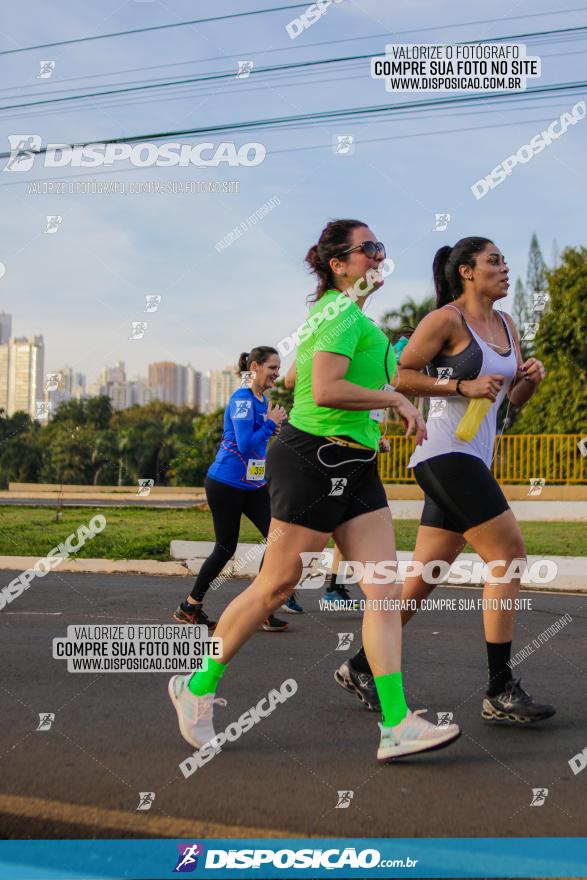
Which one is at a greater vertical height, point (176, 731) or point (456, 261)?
point (456, 261)

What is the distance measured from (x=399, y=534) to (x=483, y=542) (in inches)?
422

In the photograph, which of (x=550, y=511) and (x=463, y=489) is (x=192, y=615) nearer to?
(x=463, y=489)

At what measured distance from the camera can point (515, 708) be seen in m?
4.46

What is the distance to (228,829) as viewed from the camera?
310 cm

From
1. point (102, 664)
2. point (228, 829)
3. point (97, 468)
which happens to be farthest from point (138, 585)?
point (97, 468)

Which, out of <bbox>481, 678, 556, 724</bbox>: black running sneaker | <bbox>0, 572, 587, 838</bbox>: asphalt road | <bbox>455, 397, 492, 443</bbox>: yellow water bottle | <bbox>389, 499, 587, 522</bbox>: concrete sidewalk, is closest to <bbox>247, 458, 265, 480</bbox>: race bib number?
<bbox>0, 572, 587, 838</bbox>: asphalt road

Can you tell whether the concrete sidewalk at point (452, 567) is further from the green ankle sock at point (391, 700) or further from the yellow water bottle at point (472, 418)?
the green ankle sock at point (391, 700)

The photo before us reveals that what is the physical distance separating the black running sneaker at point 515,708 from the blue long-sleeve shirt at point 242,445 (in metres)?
2.76

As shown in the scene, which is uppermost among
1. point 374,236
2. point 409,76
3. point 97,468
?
point 409,76

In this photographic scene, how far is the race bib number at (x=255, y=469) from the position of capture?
6.88m

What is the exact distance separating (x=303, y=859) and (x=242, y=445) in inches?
162

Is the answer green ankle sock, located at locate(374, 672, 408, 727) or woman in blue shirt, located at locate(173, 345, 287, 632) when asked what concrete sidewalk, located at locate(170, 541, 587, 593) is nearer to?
woman in blue shirt, located at locate(173, 345, 287, 632)

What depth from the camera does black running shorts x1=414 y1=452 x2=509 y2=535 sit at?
4387 millimetres

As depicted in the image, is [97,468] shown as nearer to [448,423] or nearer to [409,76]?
[409,76]
